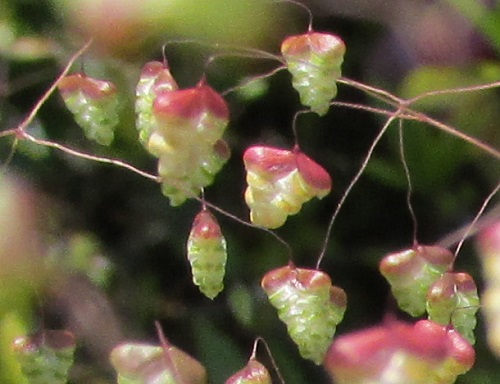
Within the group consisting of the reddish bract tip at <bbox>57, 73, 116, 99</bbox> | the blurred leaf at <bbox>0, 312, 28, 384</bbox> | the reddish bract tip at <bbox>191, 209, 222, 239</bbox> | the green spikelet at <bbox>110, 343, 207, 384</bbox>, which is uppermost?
the reddish bract tip at <bbox>57, 73, 116, 99</bbox>

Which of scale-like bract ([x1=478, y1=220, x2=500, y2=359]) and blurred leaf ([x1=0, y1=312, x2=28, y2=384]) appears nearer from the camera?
scale-like bract ([x1=478, y1=220, x2=500, y2=359])

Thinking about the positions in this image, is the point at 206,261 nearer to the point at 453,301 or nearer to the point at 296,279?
the point at 296,279

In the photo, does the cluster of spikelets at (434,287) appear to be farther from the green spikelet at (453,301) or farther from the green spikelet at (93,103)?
the green spikelet at (93,103)

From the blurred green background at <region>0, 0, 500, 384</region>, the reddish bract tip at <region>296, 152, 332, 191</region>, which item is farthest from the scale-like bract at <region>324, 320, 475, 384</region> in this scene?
the blurred green background at <region>0, 0, 500, 384</region>

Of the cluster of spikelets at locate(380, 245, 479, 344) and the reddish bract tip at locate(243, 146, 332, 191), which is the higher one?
the reddish bract tip at locate(243, 146, 332, 191)

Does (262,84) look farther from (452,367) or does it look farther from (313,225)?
(452,367)

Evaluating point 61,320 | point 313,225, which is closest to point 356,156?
point 313,225

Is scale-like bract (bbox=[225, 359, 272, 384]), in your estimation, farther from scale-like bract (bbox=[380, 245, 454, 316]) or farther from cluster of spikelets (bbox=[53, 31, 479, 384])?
scale-like bract (bbox=[380, 245, 454, 316])

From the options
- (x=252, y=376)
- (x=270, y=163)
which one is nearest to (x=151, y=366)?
(x=252, y=376)

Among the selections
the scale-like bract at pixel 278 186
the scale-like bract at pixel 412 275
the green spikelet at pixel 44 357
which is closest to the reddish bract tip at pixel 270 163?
the scale-like bract at pixel 278 186
